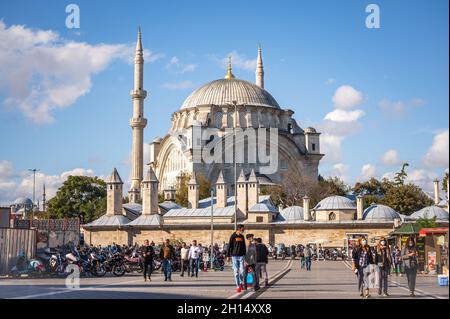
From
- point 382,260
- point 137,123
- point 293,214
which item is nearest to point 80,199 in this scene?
point 137,123

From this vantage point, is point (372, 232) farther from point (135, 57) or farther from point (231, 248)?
point (231, 248)

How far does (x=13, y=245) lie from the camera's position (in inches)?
880

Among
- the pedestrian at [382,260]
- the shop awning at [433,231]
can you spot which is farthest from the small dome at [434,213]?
the pedestrian at [382,260]

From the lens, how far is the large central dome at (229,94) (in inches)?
3228

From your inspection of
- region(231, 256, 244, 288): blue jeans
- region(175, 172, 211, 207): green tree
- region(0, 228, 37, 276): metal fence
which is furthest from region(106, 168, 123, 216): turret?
region(231, 256, 244, 288): blue jeans

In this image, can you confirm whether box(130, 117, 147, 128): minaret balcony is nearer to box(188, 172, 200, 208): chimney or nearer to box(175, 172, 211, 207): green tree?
box(175, 172, 211, 207): green tree

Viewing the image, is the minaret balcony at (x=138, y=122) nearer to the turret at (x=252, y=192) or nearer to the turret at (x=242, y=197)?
the turret at (x=242, y=197)

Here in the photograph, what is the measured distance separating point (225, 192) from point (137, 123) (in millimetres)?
14026

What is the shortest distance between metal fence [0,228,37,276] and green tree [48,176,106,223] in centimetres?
4090

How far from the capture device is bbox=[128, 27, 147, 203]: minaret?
65.8 metres

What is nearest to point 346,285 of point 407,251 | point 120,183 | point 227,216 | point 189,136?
point 407,251

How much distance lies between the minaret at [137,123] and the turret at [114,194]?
36.6 feet

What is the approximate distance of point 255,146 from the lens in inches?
3046
